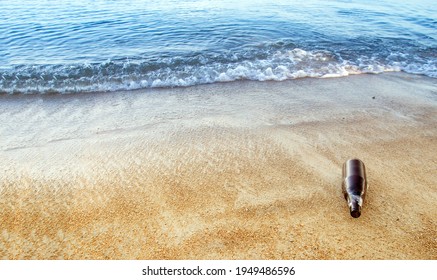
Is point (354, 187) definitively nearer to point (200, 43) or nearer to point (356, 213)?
point (356, 213)

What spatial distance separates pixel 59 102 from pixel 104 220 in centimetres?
360

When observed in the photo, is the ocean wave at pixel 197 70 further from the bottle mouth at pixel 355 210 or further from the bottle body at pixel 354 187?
the bottle mouth at pixel 355 210

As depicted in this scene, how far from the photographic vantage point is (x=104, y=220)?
2906 millimetres

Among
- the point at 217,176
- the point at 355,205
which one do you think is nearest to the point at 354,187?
the point at 355,205

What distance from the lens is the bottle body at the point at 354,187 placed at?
2754mm

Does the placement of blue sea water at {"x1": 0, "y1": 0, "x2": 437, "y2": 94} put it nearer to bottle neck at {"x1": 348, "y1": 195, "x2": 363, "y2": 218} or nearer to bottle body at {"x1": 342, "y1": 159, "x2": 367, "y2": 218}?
bottle body at {"x1": 342, "y1": 159, "x2": 367, "y2": 218}

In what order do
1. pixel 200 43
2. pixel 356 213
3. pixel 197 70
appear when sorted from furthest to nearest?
pixel 200 43
pixel 197 70
pixel 356 213

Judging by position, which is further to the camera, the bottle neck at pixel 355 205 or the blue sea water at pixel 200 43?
the blue sea water at pixel 200 43

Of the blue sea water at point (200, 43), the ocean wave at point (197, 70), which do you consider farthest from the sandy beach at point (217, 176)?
the blue sea water at point (200, 43)

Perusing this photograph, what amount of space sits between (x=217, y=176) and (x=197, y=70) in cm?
396

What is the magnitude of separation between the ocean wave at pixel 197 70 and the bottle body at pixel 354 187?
362 centimetres

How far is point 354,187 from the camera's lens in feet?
9.37

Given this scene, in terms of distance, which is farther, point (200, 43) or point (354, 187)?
→ point (200, 43)

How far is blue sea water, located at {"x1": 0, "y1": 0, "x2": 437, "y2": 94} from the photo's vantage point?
6.51 meters
